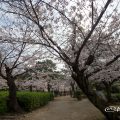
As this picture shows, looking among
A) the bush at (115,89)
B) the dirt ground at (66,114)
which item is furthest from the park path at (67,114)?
the bush at (115,89)

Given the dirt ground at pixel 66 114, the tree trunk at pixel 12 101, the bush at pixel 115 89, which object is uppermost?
the bush at pixel 115 89

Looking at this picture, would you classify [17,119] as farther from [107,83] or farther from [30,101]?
[107,83]

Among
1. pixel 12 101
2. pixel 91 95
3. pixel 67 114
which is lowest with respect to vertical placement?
pixel 67 114

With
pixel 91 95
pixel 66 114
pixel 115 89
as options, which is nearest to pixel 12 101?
pixel 66 114

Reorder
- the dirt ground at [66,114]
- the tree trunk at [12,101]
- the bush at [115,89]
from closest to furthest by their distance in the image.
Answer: the dirt ground at [66,114] < the tree trunk at [12,101] < the bush at [115,89]

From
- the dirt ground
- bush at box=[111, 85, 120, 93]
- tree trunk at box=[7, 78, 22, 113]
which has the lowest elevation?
the dirt ground

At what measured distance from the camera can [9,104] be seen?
19562 mm

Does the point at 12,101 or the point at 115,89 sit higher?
the point at 115,89

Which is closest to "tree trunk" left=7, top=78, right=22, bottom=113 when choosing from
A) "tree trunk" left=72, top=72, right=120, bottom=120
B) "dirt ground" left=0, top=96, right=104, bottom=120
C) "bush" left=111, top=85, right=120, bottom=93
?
"dirt ground" left=0, top=96, right=104, bottom=120

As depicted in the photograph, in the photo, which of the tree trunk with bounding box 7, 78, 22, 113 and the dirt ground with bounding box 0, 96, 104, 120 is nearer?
the dirt ground with bounding box 0, 96, 104, 120

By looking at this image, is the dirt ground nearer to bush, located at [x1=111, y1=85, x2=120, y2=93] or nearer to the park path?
the park path

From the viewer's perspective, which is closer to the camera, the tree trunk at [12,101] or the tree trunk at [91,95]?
the tree trunk at [91,95]

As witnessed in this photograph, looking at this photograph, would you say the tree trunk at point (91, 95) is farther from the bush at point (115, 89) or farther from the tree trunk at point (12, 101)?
the bush at point (115, 89)

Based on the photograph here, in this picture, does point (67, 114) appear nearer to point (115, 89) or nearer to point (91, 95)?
point (91, 95)
